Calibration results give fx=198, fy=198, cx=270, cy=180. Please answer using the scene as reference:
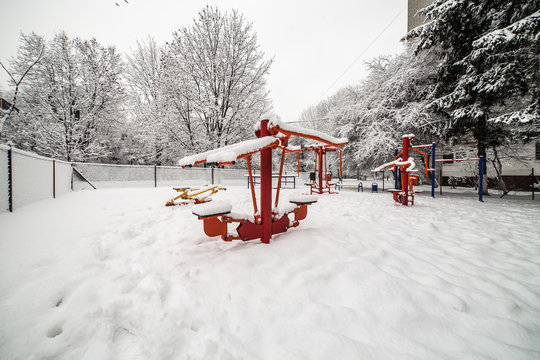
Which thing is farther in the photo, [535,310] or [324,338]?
[535,310]

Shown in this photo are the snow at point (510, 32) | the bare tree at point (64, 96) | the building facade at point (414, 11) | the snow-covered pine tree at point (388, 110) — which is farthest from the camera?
the building facade at point (414, 11)

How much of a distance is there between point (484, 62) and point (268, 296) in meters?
11.8

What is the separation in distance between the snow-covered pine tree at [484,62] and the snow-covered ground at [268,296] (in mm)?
7438

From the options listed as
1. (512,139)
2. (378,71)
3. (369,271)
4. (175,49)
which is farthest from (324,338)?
(175,49)

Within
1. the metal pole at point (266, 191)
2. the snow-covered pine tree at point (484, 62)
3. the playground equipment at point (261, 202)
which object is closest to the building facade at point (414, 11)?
the snow-covered pine tree at point (484, 62)

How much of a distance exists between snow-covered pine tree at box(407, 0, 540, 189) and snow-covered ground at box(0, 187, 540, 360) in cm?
744

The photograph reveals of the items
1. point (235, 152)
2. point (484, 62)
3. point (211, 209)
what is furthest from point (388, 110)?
point (211, 209)

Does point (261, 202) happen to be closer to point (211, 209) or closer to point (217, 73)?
point (211, 209)

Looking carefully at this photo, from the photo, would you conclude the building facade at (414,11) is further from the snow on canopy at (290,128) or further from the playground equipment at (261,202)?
the playground equipment at (261,202)

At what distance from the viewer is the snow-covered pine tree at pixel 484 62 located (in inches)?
264

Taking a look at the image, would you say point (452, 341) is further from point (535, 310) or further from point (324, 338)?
point (535, 310)

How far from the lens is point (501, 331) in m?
1.31

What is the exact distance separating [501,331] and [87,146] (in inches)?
740

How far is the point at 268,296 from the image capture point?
1.67m
